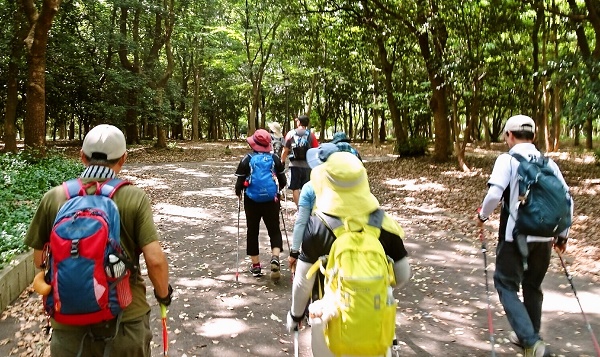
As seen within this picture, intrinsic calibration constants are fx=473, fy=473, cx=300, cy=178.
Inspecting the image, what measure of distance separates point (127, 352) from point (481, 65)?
50.0 feet

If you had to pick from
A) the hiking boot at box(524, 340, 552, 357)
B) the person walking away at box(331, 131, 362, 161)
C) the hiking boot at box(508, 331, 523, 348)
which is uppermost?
the person walking away at box(331, 131, 362, 161)

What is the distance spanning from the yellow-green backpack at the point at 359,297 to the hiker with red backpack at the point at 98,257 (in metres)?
0.94

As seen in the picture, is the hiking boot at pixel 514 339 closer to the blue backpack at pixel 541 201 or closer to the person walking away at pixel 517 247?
the person walking away at pixel 517 247

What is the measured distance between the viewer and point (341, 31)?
21609 mm

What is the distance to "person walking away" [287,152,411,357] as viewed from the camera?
8.28ft

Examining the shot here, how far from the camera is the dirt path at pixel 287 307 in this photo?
4.42 metres

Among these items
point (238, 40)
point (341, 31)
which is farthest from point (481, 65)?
point (238, 40)

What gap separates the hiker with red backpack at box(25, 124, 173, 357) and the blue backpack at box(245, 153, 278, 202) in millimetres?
3200

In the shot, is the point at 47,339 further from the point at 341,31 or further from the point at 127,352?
the point at 341,31

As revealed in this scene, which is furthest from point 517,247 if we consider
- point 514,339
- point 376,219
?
point 376,219

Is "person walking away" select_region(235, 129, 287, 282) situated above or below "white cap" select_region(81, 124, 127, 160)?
below

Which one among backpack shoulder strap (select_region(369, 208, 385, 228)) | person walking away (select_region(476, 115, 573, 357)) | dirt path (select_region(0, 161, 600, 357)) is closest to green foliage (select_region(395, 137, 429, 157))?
dirt path (select_region(0, 161, 600, 357))

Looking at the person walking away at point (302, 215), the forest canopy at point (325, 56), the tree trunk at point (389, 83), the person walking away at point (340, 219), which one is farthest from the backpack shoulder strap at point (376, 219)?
the tree trunk at point (389, 83)

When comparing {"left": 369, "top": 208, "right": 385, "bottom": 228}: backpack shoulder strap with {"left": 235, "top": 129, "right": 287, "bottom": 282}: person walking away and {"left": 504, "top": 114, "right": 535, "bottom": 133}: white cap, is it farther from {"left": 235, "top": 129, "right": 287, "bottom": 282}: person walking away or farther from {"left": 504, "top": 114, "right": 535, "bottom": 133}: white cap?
{"left": 235, "top": 129, "right": 287, "bottom": 282}: person walking away
